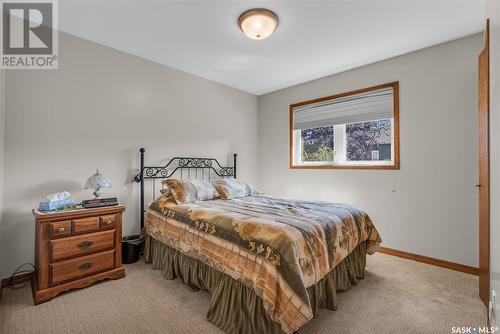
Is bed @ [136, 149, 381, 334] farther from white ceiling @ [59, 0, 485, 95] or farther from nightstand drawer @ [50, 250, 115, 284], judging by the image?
white ceiling @ [59, 0, 485, 95]

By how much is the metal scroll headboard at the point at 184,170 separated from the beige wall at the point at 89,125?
108 mm

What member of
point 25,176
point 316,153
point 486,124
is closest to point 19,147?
point 25,176

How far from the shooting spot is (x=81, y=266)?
2193 millimetres

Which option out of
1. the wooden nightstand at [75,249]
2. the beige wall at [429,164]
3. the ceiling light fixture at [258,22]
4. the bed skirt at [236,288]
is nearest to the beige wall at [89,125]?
the wooden nightstand at [75,249]

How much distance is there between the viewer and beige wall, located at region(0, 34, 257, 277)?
2316 mm

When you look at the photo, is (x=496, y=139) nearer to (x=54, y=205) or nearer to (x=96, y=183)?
(x=96, y=183)

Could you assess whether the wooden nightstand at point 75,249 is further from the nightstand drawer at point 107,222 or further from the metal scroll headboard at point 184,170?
the metal scroll headboard at point 184,170

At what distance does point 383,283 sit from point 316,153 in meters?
2.23

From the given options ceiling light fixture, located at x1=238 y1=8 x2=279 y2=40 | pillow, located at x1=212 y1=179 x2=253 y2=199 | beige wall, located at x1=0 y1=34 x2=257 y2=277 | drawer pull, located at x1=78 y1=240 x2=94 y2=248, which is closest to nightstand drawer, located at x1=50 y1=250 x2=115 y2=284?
drawer pull, located at x1=78 y1=240 x2=94 y2=248

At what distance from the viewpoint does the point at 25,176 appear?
7.70ft

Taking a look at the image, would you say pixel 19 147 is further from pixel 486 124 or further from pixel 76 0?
pixel 486 124

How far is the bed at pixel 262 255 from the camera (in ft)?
4.92

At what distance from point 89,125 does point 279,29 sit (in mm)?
2413

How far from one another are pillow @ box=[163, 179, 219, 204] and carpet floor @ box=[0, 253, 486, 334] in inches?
34.6
